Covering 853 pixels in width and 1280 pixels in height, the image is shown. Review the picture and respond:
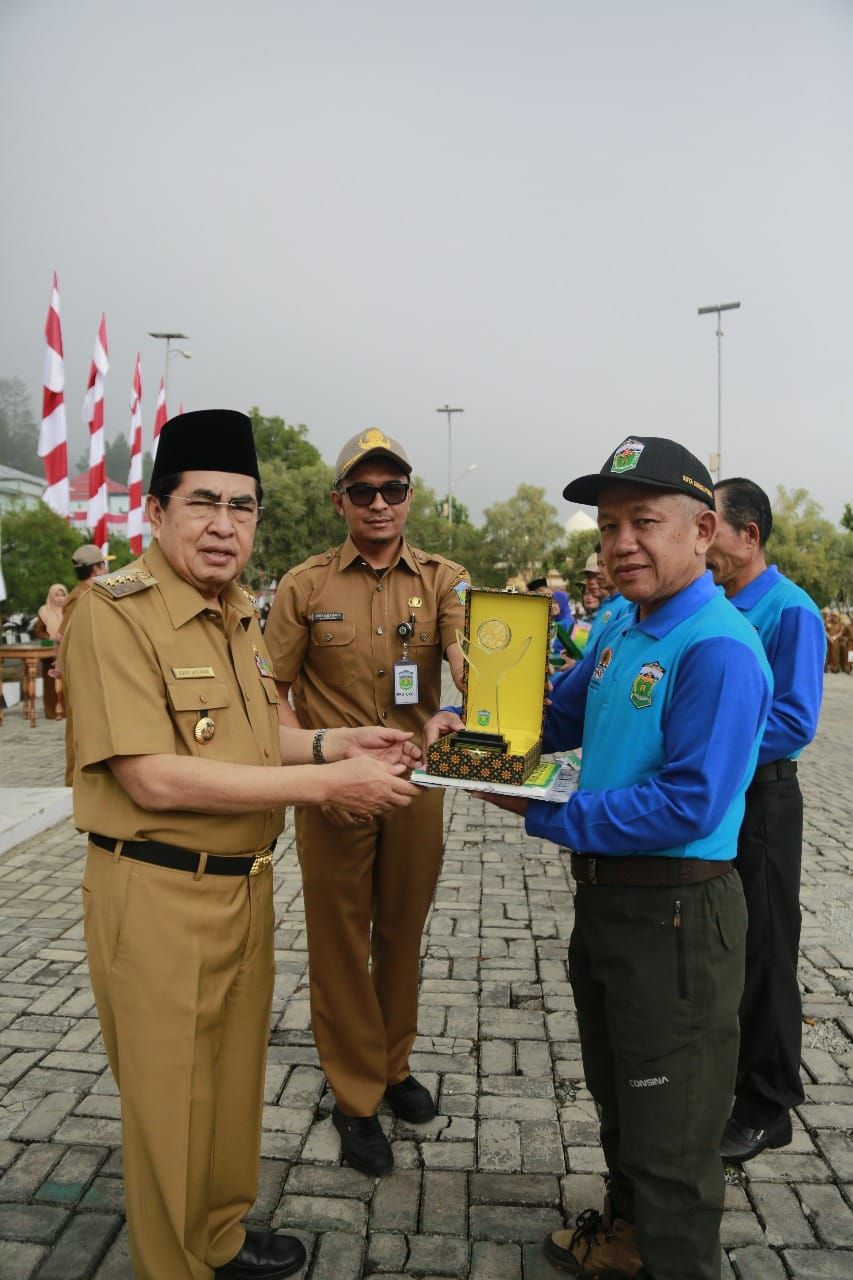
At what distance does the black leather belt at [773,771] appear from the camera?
3232 millimetres

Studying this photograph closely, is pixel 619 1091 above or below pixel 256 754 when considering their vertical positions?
below

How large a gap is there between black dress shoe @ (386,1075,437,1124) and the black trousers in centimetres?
120

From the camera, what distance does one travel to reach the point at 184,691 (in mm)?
2285

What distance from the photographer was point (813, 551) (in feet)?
197

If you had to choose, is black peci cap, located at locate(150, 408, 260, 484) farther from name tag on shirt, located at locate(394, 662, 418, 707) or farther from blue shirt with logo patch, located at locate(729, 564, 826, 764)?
blue shirt with logo patch, located at locate(729, 564, 826, 764)

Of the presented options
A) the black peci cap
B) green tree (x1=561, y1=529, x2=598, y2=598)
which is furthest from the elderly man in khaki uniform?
green tree (x1=561, y1=529, x2=598, y2=598)

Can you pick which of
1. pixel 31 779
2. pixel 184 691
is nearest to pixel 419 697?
pixel 184 691

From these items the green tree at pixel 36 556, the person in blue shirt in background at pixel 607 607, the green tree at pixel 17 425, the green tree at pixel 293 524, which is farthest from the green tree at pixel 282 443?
the green tree at pixel 17 425

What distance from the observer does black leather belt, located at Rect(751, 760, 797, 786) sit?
10.6ft

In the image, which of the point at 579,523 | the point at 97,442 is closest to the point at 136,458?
the point at 97,442

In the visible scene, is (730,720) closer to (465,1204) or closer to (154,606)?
(154,606)

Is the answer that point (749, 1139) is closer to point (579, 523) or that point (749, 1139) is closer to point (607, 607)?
point (607, 607)

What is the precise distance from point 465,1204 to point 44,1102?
1768 mm

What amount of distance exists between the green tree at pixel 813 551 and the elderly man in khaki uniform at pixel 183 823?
6038cm
